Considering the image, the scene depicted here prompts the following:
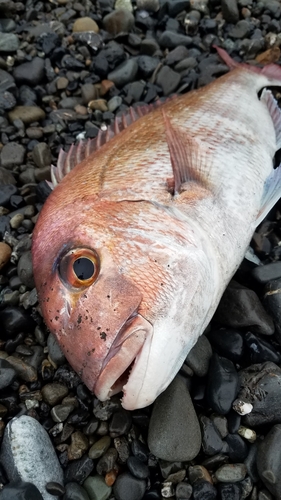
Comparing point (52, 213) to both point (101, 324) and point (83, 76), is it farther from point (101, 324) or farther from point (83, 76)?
point (83, 76)

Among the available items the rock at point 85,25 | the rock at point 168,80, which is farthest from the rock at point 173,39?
the rock at point 85,25

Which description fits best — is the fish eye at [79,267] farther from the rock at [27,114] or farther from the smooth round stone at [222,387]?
the rock at [27,114]

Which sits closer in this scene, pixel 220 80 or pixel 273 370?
pixel 273 370

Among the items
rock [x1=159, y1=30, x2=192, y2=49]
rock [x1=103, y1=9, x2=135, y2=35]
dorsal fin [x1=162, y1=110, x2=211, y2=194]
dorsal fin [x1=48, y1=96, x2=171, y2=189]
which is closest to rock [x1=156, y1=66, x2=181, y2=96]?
rock [x1=159, y1=30, x2=192, y2=49]

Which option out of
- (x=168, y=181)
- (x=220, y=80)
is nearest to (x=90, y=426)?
(x=168, y=181)

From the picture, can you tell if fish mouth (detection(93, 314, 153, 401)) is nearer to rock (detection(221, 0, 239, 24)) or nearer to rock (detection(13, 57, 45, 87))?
rock (detection(13, 57, 45, 87))

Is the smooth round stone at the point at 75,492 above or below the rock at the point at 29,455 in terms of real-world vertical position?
below
